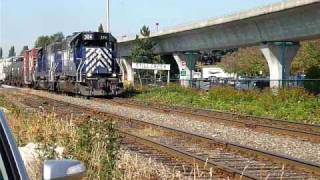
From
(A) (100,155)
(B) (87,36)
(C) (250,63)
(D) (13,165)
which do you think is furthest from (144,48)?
(D) (13,165)

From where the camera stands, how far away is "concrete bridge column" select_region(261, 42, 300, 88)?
37.0 m

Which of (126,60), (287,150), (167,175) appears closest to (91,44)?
(287,150)

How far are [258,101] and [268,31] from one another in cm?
1035

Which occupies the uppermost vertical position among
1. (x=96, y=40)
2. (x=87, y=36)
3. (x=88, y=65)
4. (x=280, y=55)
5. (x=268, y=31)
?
(x=268, y=31)

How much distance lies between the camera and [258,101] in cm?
2725

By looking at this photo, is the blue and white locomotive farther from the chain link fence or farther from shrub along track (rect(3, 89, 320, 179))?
shrub along track (rect(3, 89, 320, 179))

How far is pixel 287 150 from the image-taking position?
12.5m

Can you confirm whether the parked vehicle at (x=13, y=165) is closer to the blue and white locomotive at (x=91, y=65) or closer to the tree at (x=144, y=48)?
the blue and white locomotive at (x=91, y=65)

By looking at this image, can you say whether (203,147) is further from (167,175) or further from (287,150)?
(167,175)

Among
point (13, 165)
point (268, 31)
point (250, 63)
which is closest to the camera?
point (13, 165)

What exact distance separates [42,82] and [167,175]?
113 feet

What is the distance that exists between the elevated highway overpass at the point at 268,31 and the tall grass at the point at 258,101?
3.84 m

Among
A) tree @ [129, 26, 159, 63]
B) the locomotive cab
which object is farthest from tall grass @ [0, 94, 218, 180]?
tree @ [129, 26, 159, 63]

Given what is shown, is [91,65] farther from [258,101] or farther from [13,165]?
[13,165]
